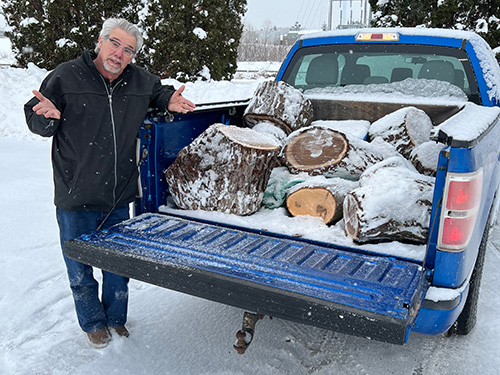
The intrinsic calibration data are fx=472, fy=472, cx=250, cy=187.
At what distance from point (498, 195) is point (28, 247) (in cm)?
391

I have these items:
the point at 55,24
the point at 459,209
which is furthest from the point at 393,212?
the point at 55,24

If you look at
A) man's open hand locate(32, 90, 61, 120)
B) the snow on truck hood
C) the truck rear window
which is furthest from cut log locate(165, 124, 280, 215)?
the snow on truck hood

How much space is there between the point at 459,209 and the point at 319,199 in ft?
3.38

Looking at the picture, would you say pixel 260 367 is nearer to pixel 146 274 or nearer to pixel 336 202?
pixel 146 274

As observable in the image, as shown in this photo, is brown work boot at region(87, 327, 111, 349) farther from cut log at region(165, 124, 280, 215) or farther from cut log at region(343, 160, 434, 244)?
cut log at region(343, 160, 434, 244)

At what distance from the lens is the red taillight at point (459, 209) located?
6.84 ft

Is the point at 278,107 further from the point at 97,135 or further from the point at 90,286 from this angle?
the point at 90,286

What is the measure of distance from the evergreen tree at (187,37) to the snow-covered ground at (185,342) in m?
8.85

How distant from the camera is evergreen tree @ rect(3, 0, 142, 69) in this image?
11.5m

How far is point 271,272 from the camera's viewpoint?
86.5 inches

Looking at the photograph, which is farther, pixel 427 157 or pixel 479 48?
pixel 479 48

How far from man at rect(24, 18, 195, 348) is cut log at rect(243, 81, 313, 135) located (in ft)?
3.64

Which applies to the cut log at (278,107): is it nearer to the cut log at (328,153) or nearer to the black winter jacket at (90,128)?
the cut log at (328,153)

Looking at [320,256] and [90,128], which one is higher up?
[90,128]
